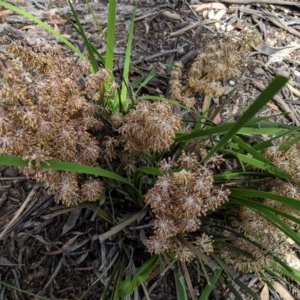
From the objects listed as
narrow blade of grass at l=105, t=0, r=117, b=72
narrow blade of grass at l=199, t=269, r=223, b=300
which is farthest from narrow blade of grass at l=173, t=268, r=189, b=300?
narrow blade of grass at l=105, t=0, r=117, b=72

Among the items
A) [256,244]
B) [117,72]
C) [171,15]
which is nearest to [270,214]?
[256,244]

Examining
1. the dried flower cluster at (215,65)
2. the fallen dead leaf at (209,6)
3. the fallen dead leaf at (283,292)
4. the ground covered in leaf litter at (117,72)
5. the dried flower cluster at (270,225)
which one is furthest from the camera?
the fallen dead leaf at (209,6)

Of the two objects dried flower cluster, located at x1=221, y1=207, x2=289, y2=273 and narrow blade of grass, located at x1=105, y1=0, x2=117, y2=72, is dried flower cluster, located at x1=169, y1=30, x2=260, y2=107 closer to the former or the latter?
narrow blade of grass, located at x1=105, y1=0, x2=117, y2=72

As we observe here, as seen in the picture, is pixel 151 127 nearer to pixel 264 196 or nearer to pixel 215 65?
pixel 264 196

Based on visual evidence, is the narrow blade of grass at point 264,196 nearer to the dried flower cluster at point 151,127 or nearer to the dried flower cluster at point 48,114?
the dried flower cluster at point 151,127

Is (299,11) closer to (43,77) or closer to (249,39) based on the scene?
(249,39)

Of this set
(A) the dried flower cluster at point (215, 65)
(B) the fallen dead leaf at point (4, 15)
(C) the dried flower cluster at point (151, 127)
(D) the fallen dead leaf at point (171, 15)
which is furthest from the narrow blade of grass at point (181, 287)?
(B) the fallen dead leaf at point (4, 15)

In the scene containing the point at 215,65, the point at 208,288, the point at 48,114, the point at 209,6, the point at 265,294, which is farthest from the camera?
the point at 209,6
